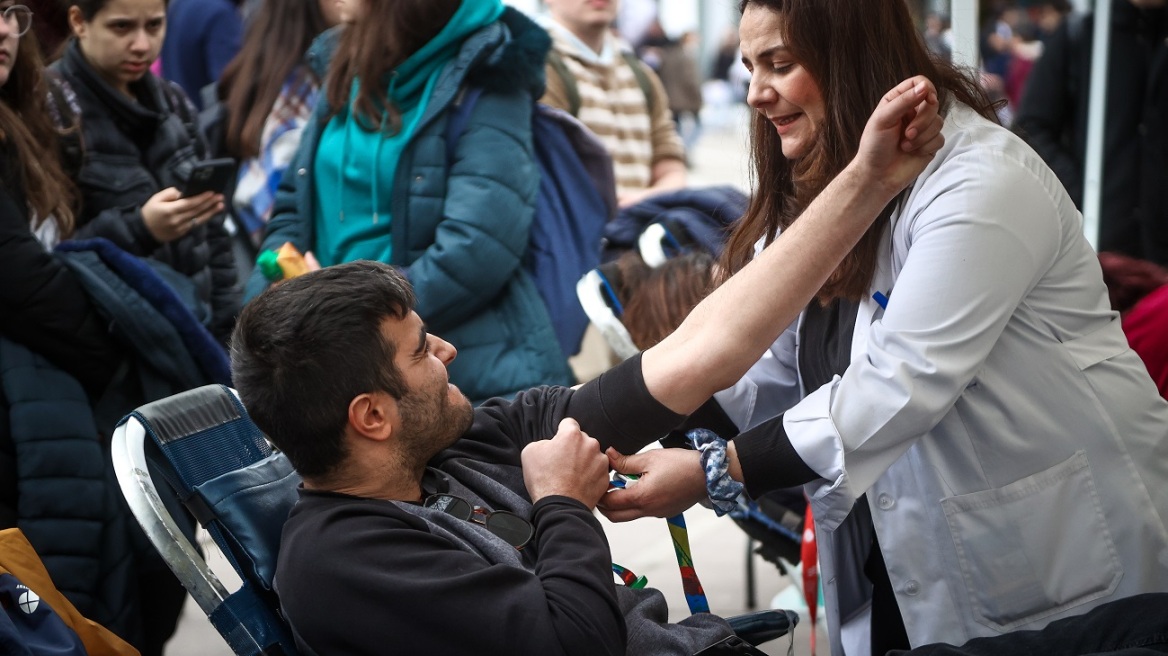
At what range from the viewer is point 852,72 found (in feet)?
6.54

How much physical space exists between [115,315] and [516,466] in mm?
1208

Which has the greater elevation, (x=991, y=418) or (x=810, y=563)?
(x=991, y=418)

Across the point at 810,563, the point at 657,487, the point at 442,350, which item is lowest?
the point at 810,563

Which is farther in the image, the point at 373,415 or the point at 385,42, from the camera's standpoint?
the point at 385,42

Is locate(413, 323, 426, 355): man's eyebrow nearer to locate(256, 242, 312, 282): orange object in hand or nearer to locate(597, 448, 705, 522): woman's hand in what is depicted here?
locate(597, 448, 705, 522): woman's hand

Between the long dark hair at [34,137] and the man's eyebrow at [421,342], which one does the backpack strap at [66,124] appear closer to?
the long dark hair at [34,137]

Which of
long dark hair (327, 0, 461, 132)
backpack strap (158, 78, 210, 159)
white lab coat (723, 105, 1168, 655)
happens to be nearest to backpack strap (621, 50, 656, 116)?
long dark hair (327, 0, 461, 132)

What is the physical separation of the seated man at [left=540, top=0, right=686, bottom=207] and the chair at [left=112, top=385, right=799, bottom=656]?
217 centimetres

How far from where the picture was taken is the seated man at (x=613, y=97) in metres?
4.25

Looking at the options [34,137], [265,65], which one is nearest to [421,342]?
[34,137]

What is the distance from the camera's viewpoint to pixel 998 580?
1.97 meters

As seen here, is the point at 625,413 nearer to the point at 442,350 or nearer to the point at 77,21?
the point at 442,350

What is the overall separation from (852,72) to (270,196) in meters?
2.61

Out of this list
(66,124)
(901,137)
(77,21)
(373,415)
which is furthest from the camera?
(77,21)
